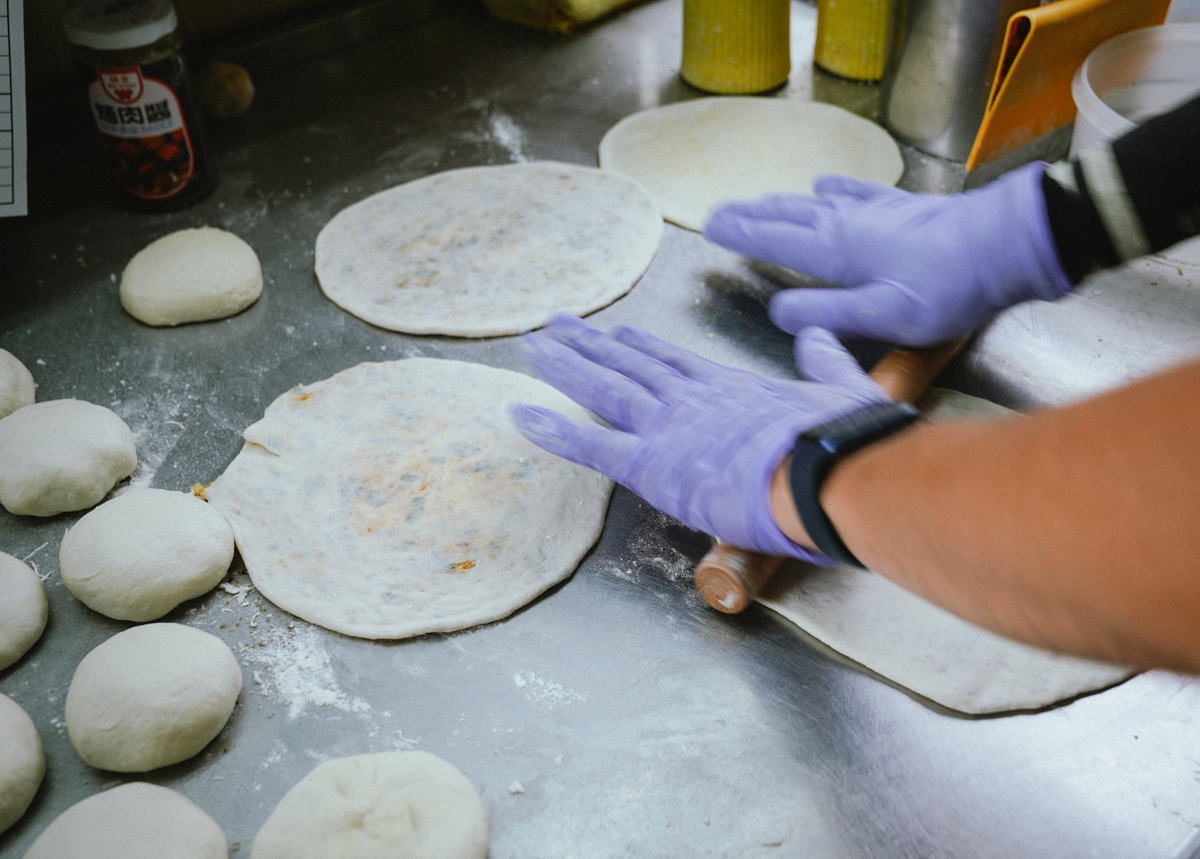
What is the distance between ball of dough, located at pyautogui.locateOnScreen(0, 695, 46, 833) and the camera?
94 cm

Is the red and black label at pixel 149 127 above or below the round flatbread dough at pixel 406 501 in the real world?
above

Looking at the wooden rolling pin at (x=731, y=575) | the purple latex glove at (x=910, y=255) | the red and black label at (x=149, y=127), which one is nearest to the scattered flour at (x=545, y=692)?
the wooden rolling pin at (x=731, y=575)

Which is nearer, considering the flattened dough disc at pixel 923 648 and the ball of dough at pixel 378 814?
the ball of dough at pixel 378 814

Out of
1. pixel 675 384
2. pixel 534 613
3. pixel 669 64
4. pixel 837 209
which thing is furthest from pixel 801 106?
pixel 534 613

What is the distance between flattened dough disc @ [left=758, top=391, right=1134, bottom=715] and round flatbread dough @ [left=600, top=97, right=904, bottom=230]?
910mm

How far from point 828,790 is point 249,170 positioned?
1.88m

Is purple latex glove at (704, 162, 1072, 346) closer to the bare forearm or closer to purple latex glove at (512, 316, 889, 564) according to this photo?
purple latex glove at (512, 316, 889, 564)

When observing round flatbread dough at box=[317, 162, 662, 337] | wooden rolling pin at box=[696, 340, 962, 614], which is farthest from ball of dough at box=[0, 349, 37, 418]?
wooden rolling pin at box=[696, 340, 962, 614]

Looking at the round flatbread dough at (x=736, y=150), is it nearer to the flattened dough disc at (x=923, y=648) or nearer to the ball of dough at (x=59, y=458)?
the flattened dough disc at (x=923, y=648)

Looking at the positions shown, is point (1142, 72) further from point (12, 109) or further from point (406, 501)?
point (12, 109)

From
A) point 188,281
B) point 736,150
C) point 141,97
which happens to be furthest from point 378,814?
point 736,150

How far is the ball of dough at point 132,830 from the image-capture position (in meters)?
0.87

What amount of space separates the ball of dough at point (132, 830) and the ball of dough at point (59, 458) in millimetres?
515

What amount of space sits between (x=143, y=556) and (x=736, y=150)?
158 cm
